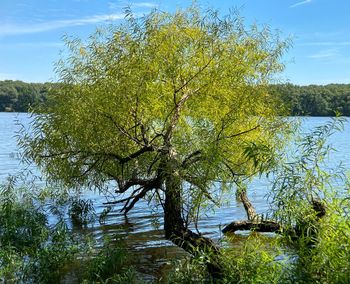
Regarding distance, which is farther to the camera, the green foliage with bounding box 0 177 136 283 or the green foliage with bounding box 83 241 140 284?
the green foliage with bounding box 0 177 136 283

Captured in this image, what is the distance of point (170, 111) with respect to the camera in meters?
10.3

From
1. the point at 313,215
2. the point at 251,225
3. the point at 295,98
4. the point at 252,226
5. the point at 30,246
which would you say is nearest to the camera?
the point at 313,215

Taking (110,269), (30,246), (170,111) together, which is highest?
(170,111)

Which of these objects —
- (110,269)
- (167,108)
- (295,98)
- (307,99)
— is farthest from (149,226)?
(307,99)

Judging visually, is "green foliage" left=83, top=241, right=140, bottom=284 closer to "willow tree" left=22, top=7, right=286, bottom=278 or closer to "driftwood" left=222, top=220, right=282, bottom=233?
"willow tree" left=22, top=7, right=286, bottom=278

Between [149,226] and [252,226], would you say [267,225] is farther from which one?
[149,226]

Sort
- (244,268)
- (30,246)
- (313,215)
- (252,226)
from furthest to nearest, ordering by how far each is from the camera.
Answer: (252,226)
(30,246)
(244,268)
(313,215)

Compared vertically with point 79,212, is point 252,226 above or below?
below

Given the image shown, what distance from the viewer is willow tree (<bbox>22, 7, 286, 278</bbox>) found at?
31.5 ft

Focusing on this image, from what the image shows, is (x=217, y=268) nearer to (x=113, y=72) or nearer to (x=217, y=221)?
(x=113, y=72)

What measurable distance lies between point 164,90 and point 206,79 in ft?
2.98

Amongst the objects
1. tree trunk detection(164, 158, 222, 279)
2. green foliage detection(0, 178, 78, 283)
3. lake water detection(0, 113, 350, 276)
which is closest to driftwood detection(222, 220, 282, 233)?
lake water detection(0, 113, 350, 276)

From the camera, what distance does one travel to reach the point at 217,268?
25.6 ft

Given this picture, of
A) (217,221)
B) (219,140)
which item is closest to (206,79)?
Result: (219,140)
